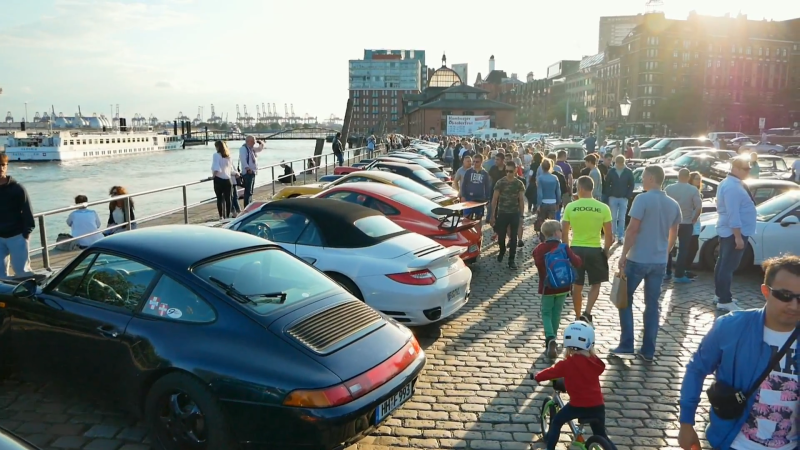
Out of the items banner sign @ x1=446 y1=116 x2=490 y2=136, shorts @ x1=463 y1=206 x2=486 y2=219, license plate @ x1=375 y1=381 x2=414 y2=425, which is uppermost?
banner sign @ x1=446 y1=116 x2=490 y2=136

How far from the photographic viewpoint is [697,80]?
96312mm

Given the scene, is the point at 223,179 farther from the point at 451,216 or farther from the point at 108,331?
the point at 108,331

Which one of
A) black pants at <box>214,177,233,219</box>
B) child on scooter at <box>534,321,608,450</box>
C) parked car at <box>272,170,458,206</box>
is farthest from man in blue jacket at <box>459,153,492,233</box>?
child on scooter at <box>534,321,608,450</box>

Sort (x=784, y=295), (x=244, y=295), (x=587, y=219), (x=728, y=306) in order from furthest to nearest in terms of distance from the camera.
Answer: (x=728, y=306) < (x=587, y=219) < (x=244, y=295) < (x=784, y=295)

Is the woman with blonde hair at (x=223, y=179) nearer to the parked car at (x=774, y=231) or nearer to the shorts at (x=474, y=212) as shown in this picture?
the shorts at (x=474, y=212)

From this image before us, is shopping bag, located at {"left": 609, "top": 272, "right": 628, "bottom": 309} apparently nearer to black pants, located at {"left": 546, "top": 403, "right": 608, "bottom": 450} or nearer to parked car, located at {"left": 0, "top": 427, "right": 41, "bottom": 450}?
black pants, located at {"left": 546, "top": 403, "right": 608, "bottom": 450}

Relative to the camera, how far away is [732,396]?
2527 mm

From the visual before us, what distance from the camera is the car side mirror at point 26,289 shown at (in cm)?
453

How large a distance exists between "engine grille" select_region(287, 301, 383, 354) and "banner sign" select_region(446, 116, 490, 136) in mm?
57875

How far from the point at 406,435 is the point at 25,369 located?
123 inches

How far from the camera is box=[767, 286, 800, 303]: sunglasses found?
2.39m

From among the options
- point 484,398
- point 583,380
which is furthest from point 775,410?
point 484,398

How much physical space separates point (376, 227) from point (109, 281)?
3.26 metres

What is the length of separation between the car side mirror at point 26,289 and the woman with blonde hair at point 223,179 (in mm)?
8336
